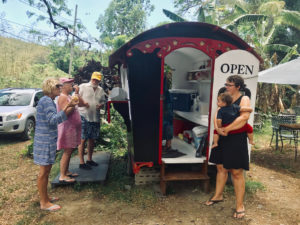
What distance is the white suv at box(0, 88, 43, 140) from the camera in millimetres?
6992

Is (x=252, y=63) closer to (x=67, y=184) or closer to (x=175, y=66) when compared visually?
(x=175, y=66)

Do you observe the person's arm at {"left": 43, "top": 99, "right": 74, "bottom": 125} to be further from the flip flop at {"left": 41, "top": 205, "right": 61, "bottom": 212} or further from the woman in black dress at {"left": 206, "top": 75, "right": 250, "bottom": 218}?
the woman in black dress at {"left": 206, "top": 75, "right": 250, "bottom": 218}

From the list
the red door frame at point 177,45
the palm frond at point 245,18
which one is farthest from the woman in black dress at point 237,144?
the palm frond at point 245,18

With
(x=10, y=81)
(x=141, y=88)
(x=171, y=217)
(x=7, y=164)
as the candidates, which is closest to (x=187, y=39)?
(x=141, y=88)

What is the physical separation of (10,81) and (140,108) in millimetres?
15449

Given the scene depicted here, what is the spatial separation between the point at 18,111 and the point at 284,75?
7.58 m

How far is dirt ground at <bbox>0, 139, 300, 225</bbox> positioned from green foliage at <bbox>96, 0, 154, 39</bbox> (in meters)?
32.2

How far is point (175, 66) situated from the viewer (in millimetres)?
6836

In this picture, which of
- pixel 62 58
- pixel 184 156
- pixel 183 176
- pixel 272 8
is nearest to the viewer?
pixel 183 176

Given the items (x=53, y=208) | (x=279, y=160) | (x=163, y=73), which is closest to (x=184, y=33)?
(x=163, y=73)

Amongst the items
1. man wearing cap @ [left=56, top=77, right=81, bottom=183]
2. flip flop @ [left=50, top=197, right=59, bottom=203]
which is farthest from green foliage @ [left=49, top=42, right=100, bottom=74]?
flip flop @ [left=50, top=197, right=59, bottom=203]

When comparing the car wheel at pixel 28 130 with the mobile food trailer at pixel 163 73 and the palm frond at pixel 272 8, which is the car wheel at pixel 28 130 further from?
the palm frond at pixel 272 8

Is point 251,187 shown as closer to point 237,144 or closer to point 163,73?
point 237,144

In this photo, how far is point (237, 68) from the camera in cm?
403
